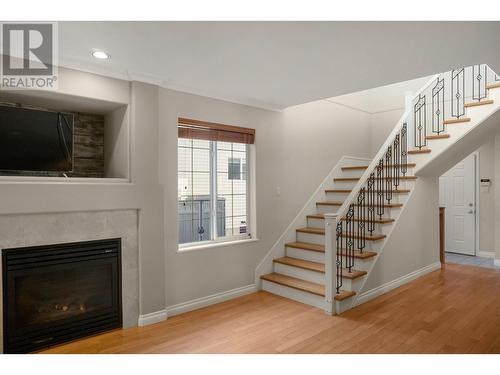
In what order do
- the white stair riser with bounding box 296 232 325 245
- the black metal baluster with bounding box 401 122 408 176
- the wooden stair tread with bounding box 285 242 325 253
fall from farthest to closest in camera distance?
the black metal baluster with bounding box 401 122 408 176, the white stair riser with bounding box 296 232 325 245, the wooden stair tread with bounding box 285 242 325 253

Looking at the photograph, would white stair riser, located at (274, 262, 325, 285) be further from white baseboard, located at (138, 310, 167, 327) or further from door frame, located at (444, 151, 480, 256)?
door frame, located at (444, 151, 480, 256)

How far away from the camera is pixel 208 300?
3.71 m

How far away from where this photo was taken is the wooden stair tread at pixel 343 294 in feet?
11.3

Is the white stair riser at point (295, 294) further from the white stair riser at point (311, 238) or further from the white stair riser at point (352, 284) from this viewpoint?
the white stair riser at point (311, 238)

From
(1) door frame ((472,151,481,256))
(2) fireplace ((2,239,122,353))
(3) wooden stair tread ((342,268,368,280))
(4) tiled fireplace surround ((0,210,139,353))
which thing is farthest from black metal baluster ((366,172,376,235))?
(1) door frame ((472,151,481,256))

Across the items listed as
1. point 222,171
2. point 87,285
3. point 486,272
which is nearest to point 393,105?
point 486,272

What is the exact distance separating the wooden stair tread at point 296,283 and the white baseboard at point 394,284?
453 millimetres

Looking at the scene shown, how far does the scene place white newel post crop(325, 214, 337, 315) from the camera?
11.2 feet

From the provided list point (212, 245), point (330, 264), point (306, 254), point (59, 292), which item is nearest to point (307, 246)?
point (306, 254)

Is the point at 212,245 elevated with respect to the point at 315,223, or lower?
lower

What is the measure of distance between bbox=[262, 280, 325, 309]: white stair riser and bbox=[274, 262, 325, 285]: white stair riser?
9.2 inches

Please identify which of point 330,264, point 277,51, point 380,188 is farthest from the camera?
point 380,188

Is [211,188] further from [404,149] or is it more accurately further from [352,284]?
[404,149]

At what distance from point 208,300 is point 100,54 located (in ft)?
8.78
